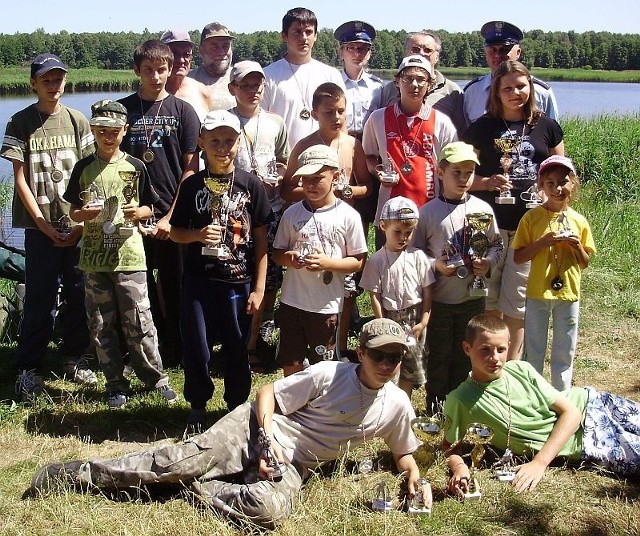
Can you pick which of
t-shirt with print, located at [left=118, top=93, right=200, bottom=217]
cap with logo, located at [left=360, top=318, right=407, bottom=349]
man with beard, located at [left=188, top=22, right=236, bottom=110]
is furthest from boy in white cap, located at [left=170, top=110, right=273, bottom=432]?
man with beard, located at [left=188, top=22, right=236, bottom=110]

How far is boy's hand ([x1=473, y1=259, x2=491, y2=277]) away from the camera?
509 cm

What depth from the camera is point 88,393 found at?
5.83 meters

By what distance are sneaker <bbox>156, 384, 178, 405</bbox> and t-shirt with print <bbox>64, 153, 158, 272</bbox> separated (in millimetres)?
867

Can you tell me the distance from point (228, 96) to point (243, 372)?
105 inches

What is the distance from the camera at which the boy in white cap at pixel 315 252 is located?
5.11 metres

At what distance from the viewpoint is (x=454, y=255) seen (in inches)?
202

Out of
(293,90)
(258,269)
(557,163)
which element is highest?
(293,90)

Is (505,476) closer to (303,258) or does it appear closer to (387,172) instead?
(303,258)

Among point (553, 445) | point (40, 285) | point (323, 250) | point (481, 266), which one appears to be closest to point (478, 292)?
point (481, 266)

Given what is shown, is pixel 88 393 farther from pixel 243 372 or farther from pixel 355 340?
pixel 355 340

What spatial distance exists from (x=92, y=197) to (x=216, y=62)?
2175 millimetres

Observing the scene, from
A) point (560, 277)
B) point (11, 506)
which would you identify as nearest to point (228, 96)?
point (560, 277)

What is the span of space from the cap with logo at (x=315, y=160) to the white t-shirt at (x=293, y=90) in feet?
4.11

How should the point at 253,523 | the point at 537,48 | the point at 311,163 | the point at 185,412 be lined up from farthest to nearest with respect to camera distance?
the point at 537,48, the point at 185,412, the point at 311,163, the point at 253,523
